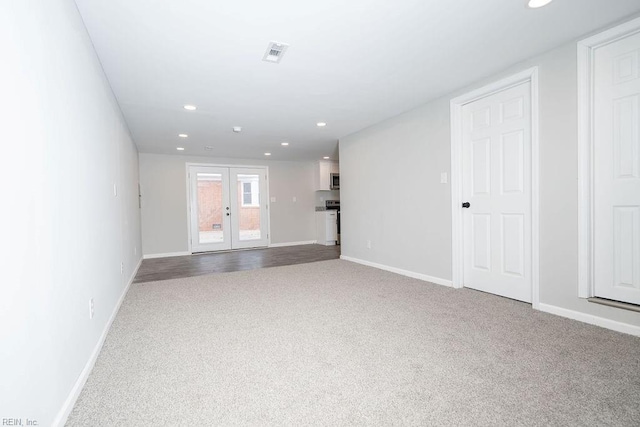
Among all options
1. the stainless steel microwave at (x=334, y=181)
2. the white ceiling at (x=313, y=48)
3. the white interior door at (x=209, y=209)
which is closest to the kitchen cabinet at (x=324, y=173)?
the stainless steel microwave at (x=334, y=181)

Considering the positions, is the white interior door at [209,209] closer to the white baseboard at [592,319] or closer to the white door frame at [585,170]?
the white baseboard at [592,319]

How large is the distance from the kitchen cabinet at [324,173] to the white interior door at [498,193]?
4781 mm

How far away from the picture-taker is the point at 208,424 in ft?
4.26

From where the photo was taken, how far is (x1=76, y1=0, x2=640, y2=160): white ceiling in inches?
76.2

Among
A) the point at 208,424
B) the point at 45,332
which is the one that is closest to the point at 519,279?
the point at 208,424

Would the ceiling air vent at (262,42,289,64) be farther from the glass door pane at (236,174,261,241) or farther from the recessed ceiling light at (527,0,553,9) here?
the glass door pane at (236,174,261,241)

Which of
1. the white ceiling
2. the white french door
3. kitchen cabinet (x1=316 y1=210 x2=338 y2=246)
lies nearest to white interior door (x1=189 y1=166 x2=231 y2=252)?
the white french door

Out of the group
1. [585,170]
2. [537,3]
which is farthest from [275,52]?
[585,170]

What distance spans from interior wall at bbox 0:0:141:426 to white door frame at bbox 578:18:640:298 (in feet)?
11.1

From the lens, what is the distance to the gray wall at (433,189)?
242 centimetres

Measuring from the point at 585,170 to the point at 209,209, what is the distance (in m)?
6.57

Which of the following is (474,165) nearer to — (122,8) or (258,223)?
(122,8)

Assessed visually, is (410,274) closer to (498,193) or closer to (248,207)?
(498,193)

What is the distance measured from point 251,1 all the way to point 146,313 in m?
2.71
